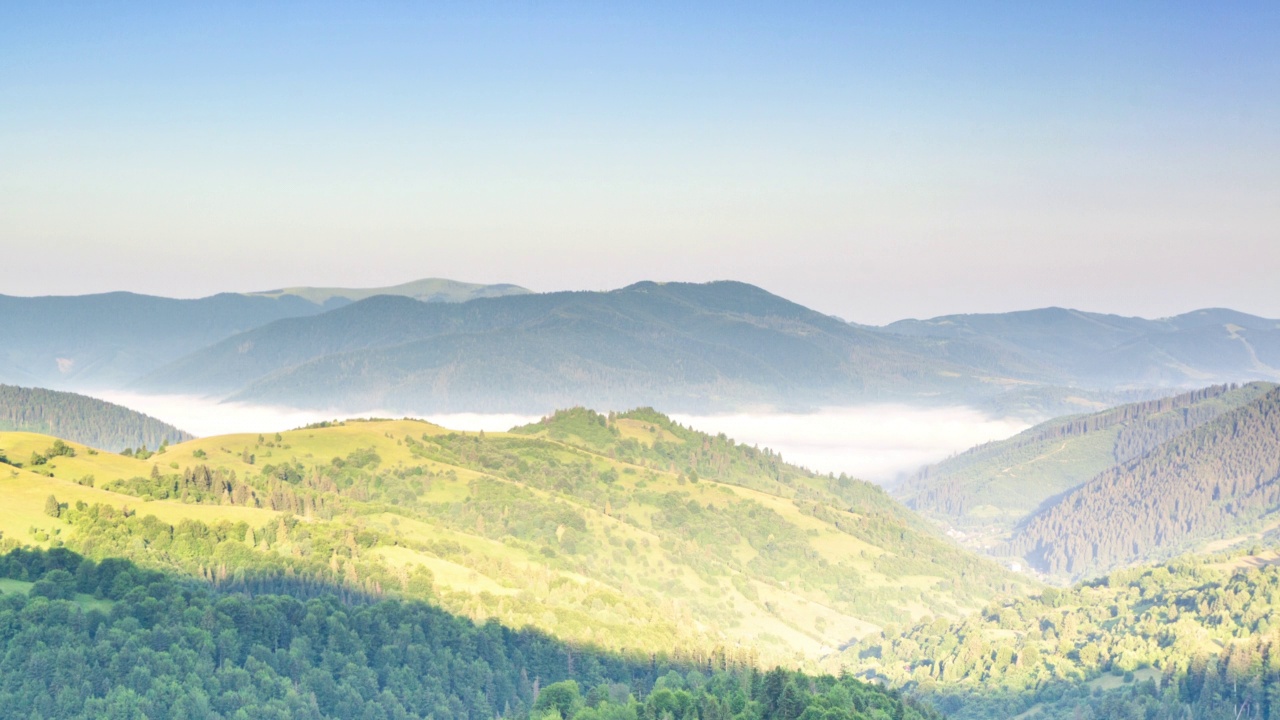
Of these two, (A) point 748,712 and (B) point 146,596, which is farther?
(B) point 146,596

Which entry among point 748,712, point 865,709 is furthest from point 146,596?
point 865,709

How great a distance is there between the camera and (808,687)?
197625 mm

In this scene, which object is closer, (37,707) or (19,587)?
(37,707)

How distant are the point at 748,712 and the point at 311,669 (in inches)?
2630

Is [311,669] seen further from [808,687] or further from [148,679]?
[808,687]

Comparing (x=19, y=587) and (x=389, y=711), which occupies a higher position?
(x=19, y=587)

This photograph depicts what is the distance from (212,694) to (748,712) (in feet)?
235

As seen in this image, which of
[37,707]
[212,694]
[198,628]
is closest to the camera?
[37,707]

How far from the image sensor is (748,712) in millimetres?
172500

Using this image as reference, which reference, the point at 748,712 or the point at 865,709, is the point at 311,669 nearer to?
the point at 748,712

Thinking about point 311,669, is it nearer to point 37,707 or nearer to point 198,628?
point 198,628

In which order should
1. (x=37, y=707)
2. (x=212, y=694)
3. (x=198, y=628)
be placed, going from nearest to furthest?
(x=37, y=707) → (x=212, y=694) → (x=198, y=628)

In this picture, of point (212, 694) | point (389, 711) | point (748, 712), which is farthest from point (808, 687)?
point (212, 694)

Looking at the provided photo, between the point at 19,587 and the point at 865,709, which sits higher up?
the point at 19,587
